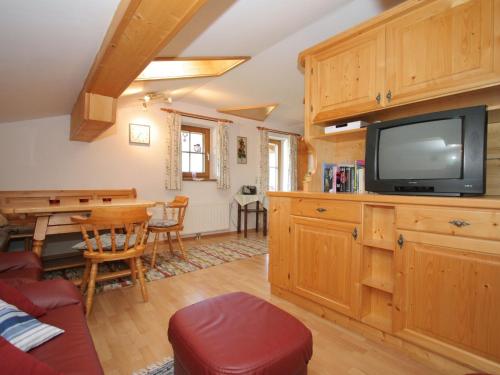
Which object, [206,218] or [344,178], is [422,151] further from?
[206,218]

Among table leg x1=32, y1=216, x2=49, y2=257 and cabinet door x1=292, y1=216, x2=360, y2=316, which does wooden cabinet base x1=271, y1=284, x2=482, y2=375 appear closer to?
cabinet door x1=292, y1=216, x2=360, y2=316

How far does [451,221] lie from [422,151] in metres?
0.45

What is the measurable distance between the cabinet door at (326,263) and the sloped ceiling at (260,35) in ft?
5.16

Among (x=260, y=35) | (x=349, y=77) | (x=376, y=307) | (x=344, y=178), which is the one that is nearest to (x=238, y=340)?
(x=376, y=307)

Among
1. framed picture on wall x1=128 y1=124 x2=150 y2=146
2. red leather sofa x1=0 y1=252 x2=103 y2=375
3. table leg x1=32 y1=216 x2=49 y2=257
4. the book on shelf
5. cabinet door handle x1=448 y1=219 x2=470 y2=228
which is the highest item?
framed picture on wall x1=128 y1=124 x2=150 y2=146

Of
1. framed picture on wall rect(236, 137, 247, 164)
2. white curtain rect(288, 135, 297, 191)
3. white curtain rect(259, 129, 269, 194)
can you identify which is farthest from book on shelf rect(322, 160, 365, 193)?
white curtain rect(288, 135, 297, 191)

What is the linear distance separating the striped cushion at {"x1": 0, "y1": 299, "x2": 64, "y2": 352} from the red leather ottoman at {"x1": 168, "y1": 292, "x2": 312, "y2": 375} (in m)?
0.44

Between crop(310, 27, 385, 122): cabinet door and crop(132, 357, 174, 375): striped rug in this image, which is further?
crop(310, 27, 385, 122): cabinet door

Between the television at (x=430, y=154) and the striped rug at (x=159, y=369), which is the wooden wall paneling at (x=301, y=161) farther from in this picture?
the striped rug at (x=159, y=369)

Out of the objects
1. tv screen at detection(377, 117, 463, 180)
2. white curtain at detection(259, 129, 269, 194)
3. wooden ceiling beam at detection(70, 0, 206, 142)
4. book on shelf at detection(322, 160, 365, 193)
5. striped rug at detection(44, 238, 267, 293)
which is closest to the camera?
wooden ceiling beam at detection(70, 0, 206, 142)

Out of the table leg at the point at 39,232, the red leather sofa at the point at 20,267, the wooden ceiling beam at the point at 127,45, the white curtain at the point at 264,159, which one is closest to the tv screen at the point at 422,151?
the wooden ceiling beam at the point at 127,45

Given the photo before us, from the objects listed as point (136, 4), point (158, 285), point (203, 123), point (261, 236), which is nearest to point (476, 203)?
point (136, 4)

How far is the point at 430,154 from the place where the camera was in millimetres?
1513

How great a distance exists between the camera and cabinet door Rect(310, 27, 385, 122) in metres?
1.77
